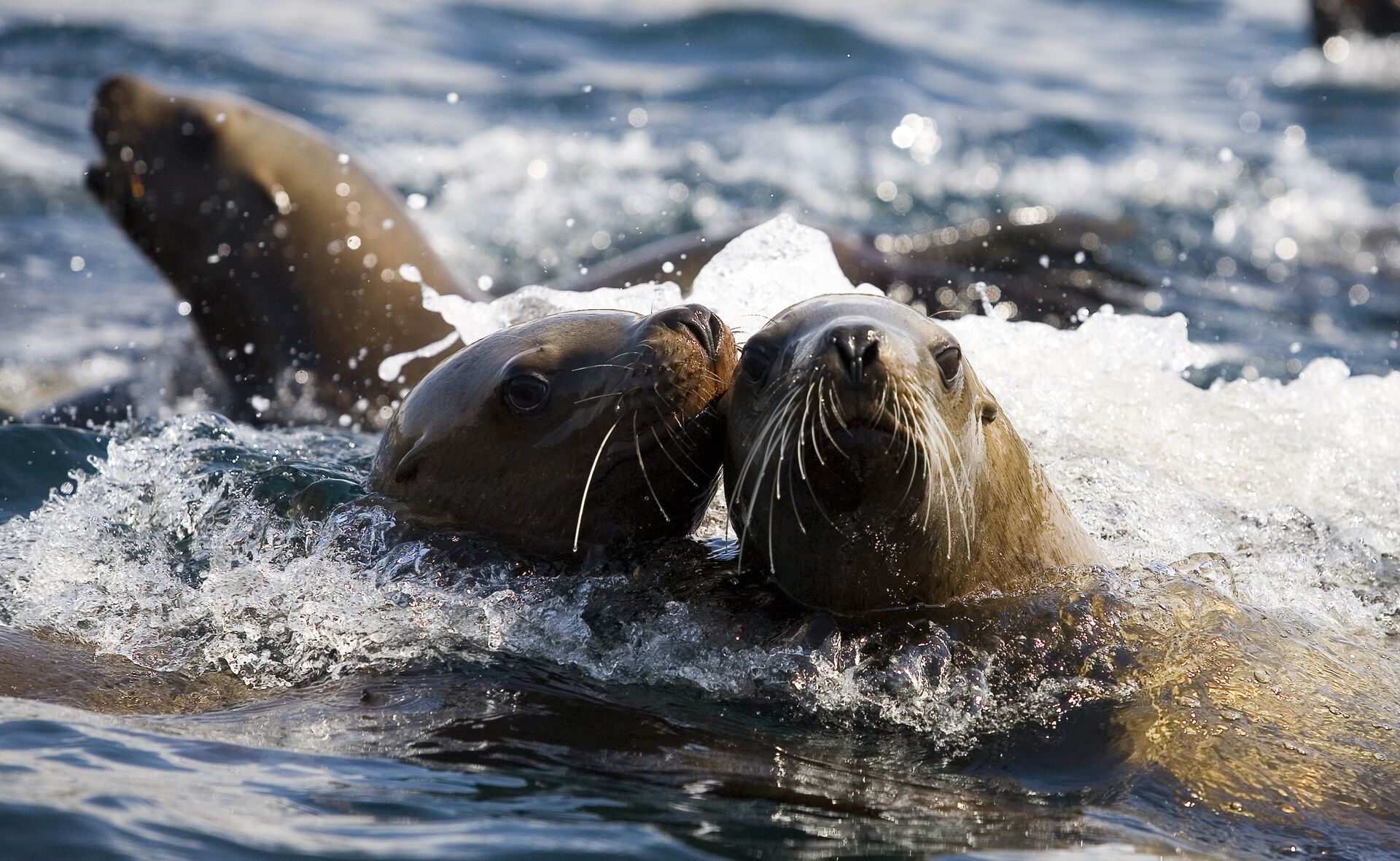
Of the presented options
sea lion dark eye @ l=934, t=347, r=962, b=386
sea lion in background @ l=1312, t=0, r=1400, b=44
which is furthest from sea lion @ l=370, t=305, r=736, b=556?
sea lion in background @ l=1312, t=0, r=1400, b=44

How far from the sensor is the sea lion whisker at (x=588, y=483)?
13.8 feet

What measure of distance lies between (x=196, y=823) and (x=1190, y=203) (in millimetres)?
11277

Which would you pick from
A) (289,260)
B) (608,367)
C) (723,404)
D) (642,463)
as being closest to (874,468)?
(723,404)

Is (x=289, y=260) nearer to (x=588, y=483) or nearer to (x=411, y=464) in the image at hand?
(x=411, y=464)

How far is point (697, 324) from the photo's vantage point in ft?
13.7

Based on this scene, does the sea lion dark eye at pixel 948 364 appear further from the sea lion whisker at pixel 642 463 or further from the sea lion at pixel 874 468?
the sea lion whisker at pixel 642 463

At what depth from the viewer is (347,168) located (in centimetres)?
791

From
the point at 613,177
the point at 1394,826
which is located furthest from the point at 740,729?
the point at 613,177

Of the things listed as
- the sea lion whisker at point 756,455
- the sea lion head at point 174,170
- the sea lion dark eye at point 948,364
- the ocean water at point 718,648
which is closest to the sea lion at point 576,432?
the ocean water at point 718,648

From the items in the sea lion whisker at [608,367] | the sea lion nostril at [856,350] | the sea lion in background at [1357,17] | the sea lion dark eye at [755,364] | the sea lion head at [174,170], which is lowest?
the sea lion whisker at [608,367]

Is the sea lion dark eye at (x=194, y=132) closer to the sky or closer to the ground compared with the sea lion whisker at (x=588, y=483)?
closer to the sky

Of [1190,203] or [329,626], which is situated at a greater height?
[1190,203]

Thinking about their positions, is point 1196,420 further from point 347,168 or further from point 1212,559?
point 347,168

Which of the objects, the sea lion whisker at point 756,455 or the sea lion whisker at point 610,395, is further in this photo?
the sea lion whisker at point 610,395
